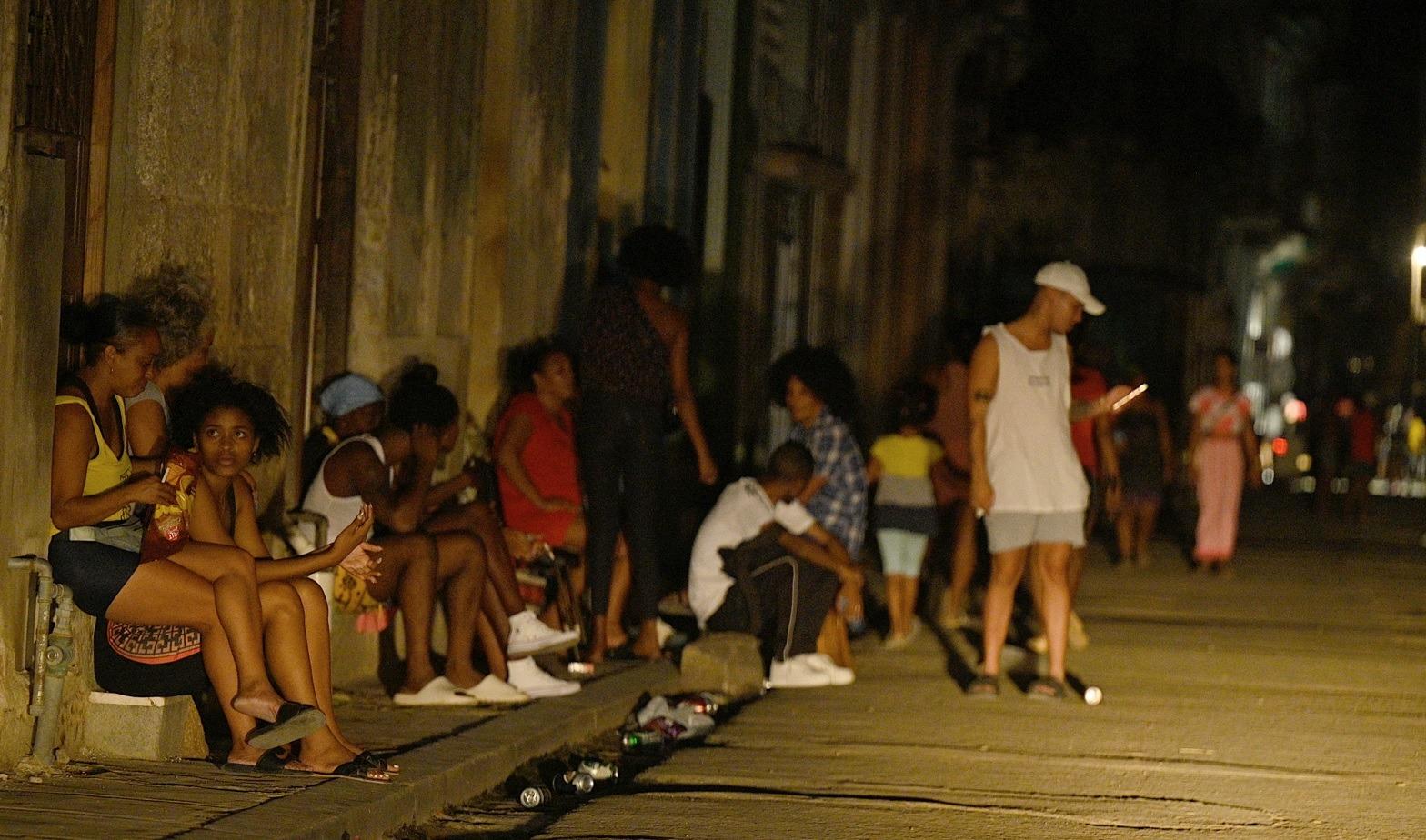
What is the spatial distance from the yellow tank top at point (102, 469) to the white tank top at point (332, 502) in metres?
1.61

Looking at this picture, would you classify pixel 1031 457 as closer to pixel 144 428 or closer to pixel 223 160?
pixel 223 160

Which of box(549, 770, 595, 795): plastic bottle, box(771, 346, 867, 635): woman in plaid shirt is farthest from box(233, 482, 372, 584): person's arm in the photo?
box(771, 346, 867, 635): woman in plaid shirt

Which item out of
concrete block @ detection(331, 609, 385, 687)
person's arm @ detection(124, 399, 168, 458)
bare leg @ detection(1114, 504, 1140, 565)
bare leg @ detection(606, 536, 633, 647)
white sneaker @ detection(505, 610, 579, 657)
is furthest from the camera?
bare leg @ detection(1114, 504, 1140, 565)

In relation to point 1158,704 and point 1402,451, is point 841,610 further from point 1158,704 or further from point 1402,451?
point 1402,451

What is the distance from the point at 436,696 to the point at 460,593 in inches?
16.7

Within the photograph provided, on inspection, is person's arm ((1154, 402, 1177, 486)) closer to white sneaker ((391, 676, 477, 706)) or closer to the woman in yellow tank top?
white sneaker ((391, 676, 477, 706))

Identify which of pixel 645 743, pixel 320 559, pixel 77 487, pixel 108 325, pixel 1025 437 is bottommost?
pixel 645 743

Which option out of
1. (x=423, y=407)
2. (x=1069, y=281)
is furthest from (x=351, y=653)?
(x=1069, y=281)

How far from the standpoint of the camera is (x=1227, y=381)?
15.9 metres

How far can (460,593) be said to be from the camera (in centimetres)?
814

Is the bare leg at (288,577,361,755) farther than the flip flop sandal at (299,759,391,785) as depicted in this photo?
Yes

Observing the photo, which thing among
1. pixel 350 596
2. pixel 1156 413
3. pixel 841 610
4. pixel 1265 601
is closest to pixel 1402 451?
pixel 1156 413

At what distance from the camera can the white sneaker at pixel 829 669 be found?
971 centimetres

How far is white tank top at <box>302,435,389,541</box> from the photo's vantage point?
8.18 metres
